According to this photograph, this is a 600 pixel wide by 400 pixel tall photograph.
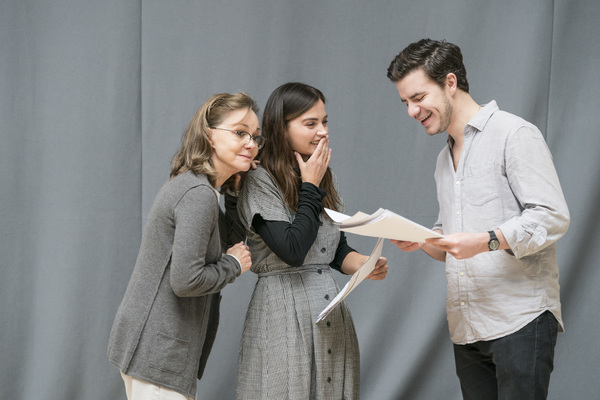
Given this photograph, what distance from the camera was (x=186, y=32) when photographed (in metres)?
2.91

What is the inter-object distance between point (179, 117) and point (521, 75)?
6.20 ft

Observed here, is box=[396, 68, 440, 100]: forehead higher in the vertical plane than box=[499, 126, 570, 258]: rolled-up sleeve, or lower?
higher

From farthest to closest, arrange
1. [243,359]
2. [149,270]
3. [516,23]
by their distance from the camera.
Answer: [516,23] → [243,359] → [149,270]

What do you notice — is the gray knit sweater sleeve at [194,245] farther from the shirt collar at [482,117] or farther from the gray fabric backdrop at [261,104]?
the gray fabric backdrop at [261,104]

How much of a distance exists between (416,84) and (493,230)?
578 millimetres

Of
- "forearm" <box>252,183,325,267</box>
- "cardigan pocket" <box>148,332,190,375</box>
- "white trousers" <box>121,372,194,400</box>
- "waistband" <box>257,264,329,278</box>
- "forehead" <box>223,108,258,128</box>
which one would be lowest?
"white trousers" <box>121,372,194,400</box>

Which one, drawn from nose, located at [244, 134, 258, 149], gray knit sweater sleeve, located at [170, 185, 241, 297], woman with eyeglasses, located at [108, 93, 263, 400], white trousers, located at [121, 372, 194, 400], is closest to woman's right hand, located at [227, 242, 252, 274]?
woman with eyeglasses, located at [108, 93, 263, 400]

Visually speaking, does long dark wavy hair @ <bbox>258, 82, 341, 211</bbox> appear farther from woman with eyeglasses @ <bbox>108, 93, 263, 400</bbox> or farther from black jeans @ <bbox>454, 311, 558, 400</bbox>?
black jeans @ <bbox>454, 311, 558, 400</bbox>

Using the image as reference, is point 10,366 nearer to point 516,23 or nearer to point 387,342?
point 387,342

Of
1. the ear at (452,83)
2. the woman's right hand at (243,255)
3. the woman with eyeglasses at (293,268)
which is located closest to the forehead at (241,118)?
the woman with eyeglasses at (293,268)

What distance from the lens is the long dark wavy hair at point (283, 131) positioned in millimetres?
1937

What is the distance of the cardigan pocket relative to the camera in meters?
1.68

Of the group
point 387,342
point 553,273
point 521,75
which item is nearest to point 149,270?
point 553,273

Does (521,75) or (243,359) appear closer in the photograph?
(243,359)
